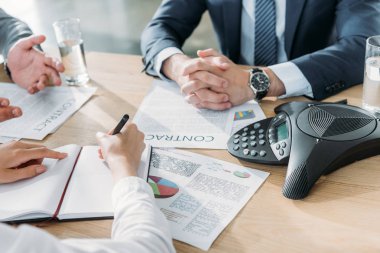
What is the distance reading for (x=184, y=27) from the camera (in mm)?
1588

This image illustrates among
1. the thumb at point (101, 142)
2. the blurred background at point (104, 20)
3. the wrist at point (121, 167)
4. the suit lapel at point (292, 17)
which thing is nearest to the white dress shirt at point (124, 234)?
the wrist at point (121, 167)

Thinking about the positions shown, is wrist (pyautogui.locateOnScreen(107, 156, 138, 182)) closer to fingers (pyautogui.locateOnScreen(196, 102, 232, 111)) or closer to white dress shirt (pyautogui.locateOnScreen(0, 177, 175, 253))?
white dress shirt (pyautogui.locateOnScreen(0, 177, 175, 253))

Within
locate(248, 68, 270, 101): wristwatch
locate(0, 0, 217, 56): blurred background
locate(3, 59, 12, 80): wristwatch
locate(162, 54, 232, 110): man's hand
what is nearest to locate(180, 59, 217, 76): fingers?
locate(162, 54, 232, 110): man's hand

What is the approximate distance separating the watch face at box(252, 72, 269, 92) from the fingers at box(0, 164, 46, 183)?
58 centimetres

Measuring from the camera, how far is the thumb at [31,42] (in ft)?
4.50

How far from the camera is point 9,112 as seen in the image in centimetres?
111

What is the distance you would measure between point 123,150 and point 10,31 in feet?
3.00

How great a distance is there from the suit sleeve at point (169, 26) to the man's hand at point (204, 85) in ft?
0.58

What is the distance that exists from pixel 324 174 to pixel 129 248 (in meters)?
0.43

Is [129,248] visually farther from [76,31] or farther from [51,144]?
[76,31]

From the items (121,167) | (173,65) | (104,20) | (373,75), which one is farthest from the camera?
(104,20)

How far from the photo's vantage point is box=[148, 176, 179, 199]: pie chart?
0.85 metres

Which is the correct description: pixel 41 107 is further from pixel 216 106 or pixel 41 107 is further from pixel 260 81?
pixel 260 81

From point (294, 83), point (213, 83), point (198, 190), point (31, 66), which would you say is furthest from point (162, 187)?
point (31, 66)
